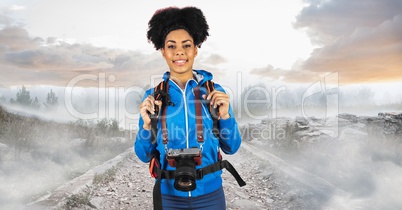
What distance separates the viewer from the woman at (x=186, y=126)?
305 cm

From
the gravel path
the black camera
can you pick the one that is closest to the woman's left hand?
the black camera

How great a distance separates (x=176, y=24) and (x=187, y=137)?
1111 millimetres

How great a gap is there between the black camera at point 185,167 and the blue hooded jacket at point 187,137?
0.13 metres

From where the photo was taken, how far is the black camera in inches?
114

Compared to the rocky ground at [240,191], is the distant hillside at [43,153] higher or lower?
higher

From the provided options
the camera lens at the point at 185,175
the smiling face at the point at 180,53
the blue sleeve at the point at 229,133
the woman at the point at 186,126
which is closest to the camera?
the camera lens at the point at 185,175

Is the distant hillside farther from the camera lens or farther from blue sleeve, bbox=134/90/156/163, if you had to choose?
the camera lens

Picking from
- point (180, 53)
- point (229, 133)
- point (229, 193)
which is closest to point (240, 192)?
point (229, 193)

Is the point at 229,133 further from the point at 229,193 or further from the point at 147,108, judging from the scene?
the point at 229,193

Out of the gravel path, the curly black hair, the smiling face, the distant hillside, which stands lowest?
the gravel path

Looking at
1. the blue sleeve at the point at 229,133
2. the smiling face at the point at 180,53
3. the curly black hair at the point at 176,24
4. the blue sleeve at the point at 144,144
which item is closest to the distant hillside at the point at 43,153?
the blue sleeve at the point at 144,144

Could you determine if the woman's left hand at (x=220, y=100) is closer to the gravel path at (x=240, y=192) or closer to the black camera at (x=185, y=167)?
the black camera at (x=185, y=167)

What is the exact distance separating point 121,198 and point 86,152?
450 cm

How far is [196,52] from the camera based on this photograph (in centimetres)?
351
